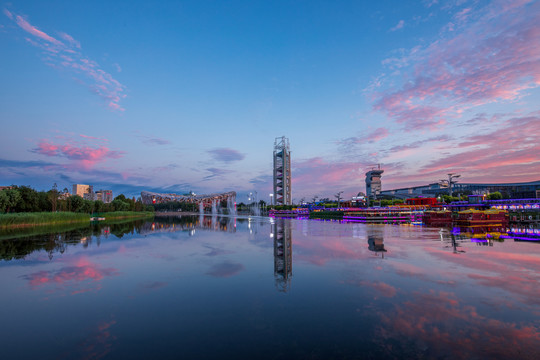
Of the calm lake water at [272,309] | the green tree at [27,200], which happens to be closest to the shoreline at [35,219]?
the green tree at [27,200]

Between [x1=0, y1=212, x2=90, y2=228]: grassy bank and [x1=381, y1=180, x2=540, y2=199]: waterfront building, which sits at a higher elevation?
[x1=381, y1=180, x2=540, y2=199]: waterfront building

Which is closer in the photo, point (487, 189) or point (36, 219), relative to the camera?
point (36, 219)

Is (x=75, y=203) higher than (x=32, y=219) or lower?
higher

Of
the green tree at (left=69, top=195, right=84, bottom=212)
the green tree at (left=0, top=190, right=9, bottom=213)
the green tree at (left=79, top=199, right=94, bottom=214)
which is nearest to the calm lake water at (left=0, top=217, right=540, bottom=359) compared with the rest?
the green tree at (left=0, top=190, right=9, bottom=213)

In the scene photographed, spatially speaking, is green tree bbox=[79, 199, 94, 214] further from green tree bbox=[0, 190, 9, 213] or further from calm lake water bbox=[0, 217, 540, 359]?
calm lake water bbox=[0, 217, 540, 359]

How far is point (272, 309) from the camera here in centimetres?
747

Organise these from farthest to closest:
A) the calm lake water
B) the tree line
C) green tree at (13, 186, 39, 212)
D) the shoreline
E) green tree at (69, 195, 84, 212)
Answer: green tree at (69, 195, 84, 212) < green tree at (13, 186, 39, 212) < the tree line < the shoreline < the calm lake water

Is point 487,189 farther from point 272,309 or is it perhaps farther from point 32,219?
point 32,219

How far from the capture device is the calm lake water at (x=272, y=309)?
5.43 metres

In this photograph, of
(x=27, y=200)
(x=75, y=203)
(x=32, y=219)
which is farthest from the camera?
(x=75, y=203)

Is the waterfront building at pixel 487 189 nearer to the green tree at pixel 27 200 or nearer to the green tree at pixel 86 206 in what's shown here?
the green tree at pixel 86 206

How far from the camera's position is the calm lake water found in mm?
5426

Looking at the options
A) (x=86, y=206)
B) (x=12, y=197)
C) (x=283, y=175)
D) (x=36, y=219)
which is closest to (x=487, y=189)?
(x=283, y=175)

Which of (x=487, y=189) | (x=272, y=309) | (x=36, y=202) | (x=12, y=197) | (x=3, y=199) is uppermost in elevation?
(x=487, y=189)
